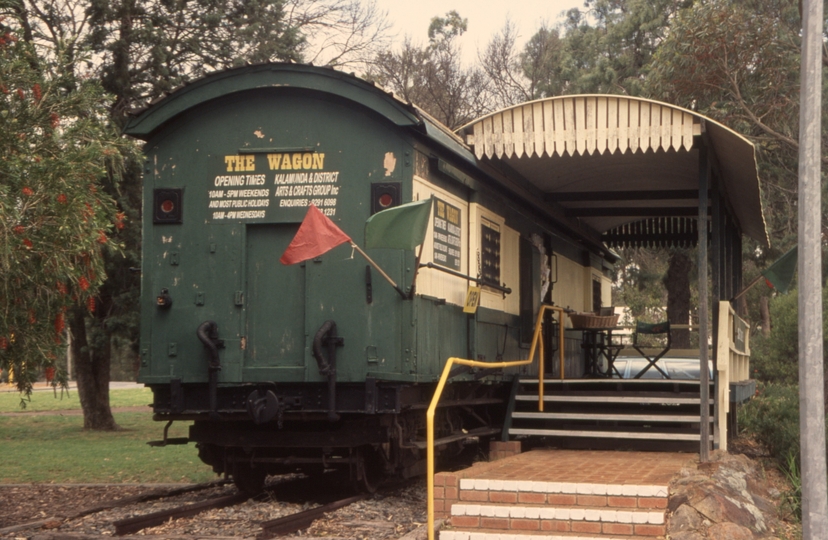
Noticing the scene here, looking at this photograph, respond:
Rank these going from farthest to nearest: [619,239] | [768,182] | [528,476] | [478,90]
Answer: [478,90], [768,182], [619,239], [528,476]

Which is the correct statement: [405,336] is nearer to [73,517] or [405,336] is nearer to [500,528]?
[500,528]

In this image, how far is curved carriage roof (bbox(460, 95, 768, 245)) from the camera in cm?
957

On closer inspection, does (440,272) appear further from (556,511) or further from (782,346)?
(782,346)

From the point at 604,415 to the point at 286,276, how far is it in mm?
3754

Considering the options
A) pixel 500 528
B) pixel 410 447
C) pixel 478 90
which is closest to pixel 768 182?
pixel 478 90

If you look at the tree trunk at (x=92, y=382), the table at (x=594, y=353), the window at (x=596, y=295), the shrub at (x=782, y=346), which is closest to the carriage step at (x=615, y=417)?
the table at (x=594, y=353)

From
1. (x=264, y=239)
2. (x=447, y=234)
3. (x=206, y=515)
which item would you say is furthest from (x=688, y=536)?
(x=264, y=239)

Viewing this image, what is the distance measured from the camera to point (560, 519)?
23.5 feet

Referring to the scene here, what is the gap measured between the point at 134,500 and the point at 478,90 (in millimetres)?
23641

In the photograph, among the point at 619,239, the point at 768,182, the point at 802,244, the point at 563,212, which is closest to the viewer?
the point at 802,244

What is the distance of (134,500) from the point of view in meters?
9.58

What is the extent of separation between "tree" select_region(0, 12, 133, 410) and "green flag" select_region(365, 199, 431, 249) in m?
2.36

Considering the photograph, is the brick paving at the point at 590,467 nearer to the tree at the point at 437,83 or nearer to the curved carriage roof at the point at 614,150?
the curved carriage roof at the point at 614,150

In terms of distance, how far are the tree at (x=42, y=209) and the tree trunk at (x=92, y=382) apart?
1009cm
